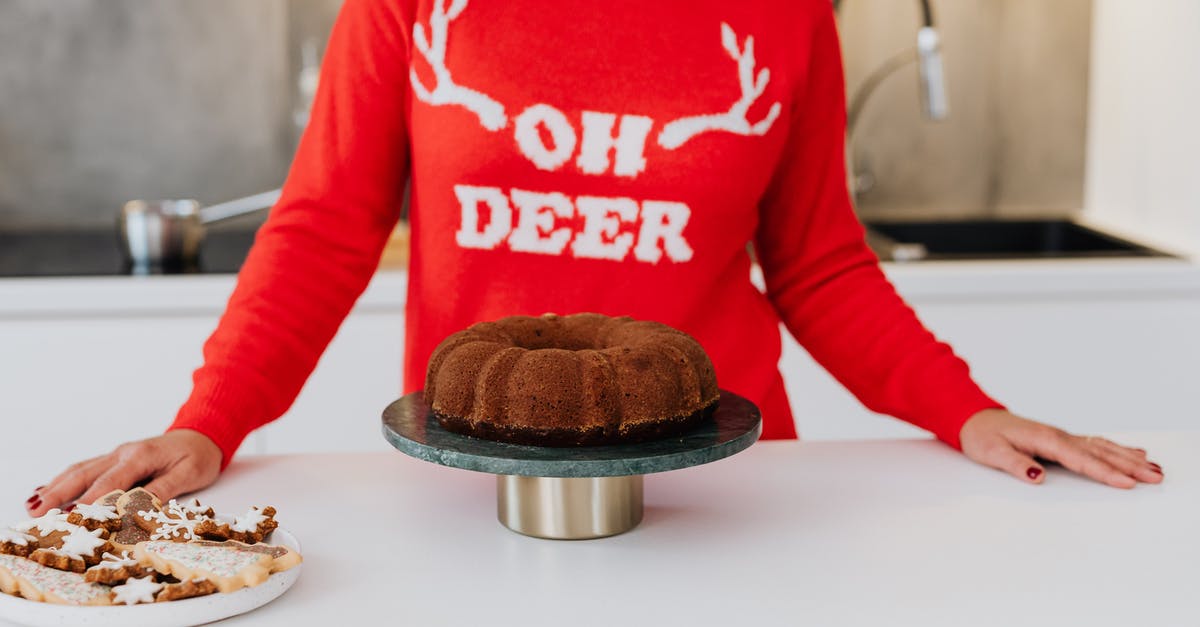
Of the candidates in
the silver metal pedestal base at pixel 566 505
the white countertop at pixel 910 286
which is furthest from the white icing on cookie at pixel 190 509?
the white countertop at pixel 910 286

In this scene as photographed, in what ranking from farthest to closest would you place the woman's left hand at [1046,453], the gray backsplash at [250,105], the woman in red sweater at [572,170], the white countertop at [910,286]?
the gray backsplash at [250,105]
the white countertop at [910,286]
the woman in red sweater at [572,170]
the woman's left hand at [1046,453]

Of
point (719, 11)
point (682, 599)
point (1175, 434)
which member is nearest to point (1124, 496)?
point (1175, 434)

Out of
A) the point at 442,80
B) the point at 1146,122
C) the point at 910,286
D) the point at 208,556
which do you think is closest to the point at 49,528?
the point at 208,556

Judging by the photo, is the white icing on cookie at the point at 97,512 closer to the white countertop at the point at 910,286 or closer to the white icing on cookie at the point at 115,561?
the white icing on cookie at the point at 115,561

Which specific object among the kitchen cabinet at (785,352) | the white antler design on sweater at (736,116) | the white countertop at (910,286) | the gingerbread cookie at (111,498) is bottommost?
the kitchen cabinet at (785,352)

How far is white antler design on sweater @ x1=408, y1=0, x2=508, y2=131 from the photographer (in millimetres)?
1258

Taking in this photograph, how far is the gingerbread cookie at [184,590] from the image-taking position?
30.0 inches

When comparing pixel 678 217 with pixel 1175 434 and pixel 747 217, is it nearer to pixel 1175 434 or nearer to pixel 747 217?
pixel 747 217

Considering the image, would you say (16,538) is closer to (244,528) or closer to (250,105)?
(244,528)

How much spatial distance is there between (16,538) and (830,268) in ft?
2.76

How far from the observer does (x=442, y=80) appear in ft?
4.13

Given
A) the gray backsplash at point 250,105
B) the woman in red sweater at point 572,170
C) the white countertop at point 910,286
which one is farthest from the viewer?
the gray backsplash at point 250,105

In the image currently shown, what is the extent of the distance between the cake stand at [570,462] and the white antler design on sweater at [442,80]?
35 centimetres

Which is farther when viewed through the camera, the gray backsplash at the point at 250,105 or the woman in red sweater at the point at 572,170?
the gray backsplash at the point at 250,105
